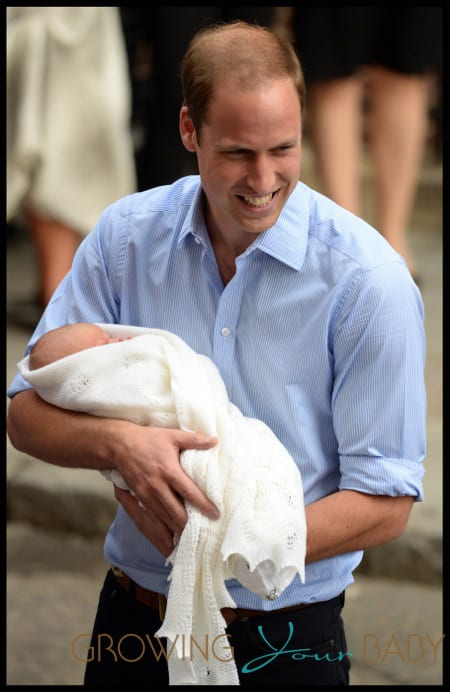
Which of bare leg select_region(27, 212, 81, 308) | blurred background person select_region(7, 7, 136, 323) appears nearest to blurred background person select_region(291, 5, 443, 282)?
blurred background person select_region(7, 7, 136, 323)

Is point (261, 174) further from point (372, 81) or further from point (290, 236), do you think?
point (372, 81)

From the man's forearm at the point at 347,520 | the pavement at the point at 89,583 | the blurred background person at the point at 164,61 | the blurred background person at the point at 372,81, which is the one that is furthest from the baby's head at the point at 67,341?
the blurred background person at the point at 372,81

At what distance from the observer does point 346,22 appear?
492 centimetres

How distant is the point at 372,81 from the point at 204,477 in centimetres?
333

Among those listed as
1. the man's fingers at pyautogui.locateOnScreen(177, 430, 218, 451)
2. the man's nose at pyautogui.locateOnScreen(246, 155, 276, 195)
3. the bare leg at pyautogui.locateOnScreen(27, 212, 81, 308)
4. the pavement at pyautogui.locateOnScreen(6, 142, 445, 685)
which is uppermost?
the man's nose at pyautogui.locateOnScreen(246, 155, 276, 195)

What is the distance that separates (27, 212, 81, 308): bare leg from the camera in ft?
15.6

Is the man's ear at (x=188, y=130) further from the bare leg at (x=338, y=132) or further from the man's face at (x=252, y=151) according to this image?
the bare leg at (x=338, y=132)

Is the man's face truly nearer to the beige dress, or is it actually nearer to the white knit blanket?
the white knit blanket

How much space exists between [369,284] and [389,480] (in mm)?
314

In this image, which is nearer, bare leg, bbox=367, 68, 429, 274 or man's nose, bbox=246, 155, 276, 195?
man's nose, bbox=246, 155, 276, 195

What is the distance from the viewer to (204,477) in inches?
79.4

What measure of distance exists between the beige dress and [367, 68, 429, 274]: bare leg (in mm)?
1035

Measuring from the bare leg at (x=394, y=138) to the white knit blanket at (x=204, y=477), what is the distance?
299 cm

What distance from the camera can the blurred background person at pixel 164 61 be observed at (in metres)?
4.73
